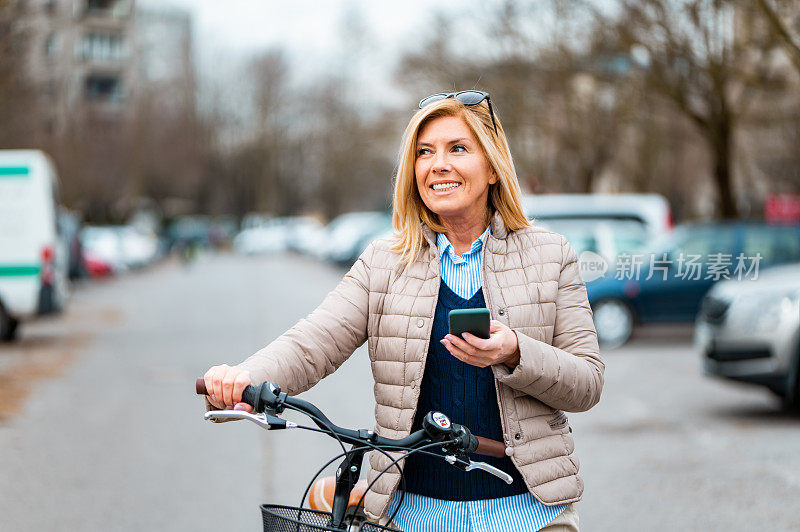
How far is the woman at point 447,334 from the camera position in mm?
2574

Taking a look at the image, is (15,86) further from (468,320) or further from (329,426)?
(468,320)

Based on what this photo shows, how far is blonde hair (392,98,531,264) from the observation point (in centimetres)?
268

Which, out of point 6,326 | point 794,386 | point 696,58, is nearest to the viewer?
point 794,386

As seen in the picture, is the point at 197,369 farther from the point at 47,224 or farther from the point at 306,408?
the point at 306,408

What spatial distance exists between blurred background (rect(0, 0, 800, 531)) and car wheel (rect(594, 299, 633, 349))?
3 cm

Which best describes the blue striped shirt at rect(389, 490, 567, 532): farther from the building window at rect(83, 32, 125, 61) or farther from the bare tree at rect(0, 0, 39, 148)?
the building window at rect(83, 32, 125, 61)

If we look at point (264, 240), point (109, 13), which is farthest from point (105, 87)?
point (264, 240)

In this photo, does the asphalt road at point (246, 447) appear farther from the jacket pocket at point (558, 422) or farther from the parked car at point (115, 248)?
the parked car at point (115, 248)

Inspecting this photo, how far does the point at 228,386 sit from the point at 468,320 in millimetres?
559

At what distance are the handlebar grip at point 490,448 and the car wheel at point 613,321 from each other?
12.9 metres

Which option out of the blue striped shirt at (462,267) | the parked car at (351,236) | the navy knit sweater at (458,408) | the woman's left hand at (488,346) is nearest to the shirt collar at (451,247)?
the blue striped shirt at (462,267)

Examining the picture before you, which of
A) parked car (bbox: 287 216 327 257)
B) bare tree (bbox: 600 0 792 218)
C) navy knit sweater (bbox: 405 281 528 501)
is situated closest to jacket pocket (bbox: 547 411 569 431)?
navy knit sweater (bbox: 405 281 528 501)

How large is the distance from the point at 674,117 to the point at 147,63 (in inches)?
2093

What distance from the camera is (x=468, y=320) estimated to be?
2.27 meters
